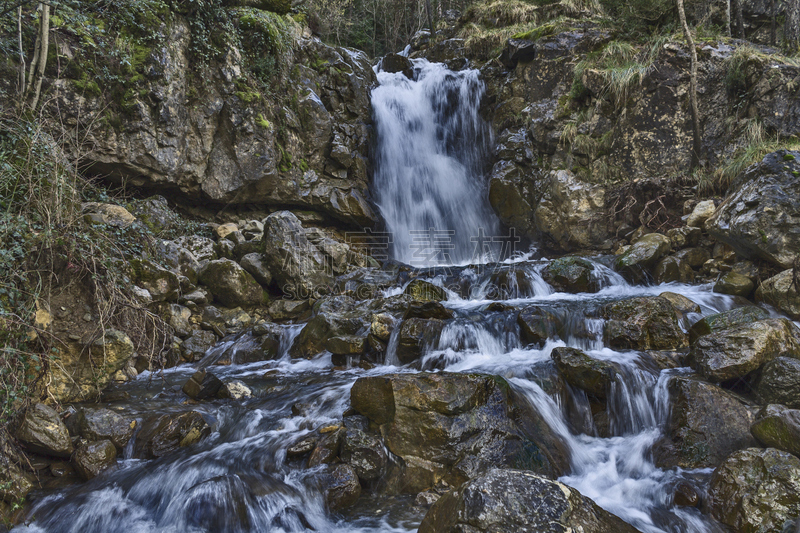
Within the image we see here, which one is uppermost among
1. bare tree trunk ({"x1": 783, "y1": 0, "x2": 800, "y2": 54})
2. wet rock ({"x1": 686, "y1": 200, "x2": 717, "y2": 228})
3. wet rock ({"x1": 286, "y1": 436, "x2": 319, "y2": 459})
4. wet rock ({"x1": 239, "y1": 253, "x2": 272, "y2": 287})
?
bare tree trunk ({"x1": 783, "y1": 0, "x2": 800, "y2": 54})

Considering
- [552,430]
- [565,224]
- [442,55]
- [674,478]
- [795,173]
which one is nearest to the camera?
[674,478]

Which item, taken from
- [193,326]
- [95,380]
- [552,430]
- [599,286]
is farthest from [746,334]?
[193,326]

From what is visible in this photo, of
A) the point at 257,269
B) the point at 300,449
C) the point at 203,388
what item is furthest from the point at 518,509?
the point at 257,269

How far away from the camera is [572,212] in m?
8.72

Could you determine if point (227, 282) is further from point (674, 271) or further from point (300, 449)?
point (674, 271)

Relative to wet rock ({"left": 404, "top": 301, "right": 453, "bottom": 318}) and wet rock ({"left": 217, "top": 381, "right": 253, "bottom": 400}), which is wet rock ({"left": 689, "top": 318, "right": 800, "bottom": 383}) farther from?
wet rock ({"left": 217, "top": 381, "right": 253, "bottom": 400})

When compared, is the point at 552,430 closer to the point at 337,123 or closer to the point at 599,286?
the point at 599,286

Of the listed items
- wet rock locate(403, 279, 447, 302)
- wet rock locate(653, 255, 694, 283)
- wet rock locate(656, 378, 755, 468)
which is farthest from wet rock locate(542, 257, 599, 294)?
wet rock locate(656, 378, 755, 468)

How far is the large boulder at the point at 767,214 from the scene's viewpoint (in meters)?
5.10

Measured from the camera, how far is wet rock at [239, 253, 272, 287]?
7.41m

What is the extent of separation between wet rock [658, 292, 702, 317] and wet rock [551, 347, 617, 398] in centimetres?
202

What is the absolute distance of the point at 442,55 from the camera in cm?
1286

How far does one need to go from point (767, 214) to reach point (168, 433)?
7505 mm

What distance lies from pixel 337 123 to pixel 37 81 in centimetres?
699
